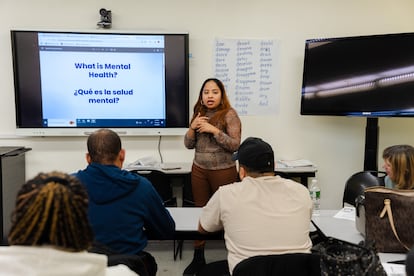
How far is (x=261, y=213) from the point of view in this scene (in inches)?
60.7

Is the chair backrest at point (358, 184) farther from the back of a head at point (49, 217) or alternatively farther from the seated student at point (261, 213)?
the back of a head at point (49, 217)

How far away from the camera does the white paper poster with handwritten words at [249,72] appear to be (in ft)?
12.4

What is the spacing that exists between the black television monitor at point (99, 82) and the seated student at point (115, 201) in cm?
195

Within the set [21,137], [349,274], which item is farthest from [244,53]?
[349,274]

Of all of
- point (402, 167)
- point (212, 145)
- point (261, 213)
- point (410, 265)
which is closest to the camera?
point (410, 265)

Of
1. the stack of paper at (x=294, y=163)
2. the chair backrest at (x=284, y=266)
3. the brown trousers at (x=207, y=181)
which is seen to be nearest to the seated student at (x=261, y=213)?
the chair backrest at (x=284, y=266)

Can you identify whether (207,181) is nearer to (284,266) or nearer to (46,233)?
(284,266)

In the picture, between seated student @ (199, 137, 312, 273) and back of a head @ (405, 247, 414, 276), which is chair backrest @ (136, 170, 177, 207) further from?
back of a head @ (405, 247, 414, 276)

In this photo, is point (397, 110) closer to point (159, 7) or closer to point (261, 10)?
point (261, 10)

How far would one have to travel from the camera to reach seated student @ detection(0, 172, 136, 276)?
34.0 inches

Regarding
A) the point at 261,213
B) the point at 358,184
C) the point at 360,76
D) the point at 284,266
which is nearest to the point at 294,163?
the point at 358,184

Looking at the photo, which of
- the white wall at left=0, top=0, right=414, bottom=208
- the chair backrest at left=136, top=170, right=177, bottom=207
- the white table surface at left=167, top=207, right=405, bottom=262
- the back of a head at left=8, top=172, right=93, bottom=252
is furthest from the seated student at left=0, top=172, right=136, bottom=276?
the white wall at left=0, top=0, right=414, bottom=208

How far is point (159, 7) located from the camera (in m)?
3.70

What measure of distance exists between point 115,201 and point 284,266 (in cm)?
80
